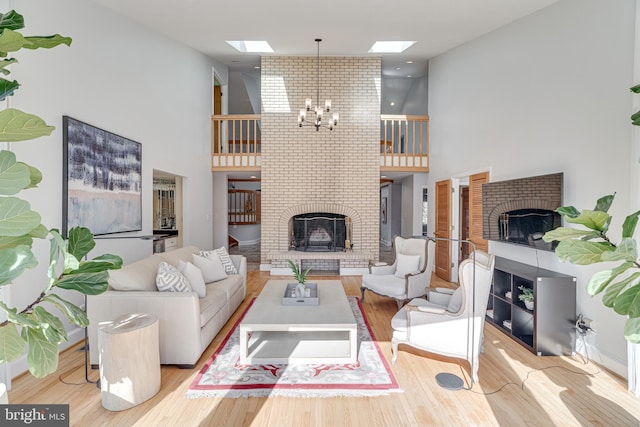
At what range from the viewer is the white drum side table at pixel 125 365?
7.34ft

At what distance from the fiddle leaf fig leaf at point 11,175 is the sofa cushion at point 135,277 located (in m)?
2.54

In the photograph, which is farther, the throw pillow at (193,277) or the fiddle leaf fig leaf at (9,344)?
the throw pillow at (193,277)

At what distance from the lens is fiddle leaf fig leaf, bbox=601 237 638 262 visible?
1057mm

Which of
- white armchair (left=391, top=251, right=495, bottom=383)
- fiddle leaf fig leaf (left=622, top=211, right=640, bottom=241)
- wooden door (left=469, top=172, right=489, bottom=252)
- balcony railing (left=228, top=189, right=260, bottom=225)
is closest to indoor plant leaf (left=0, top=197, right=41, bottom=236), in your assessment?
fiddle leaf fig leaf (left=622, top=211, right=640, bottom=241)

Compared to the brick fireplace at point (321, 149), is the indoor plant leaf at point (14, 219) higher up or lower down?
lower down

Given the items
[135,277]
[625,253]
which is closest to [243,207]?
[135,277]

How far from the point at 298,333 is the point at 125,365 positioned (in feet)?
5.36

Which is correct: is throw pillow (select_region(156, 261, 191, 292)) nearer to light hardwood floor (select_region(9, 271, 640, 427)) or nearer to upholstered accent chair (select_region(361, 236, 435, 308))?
light hardwood floor (select_region(9, 271, 640, 427))

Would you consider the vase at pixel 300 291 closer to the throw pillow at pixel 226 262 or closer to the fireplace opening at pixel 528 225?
the throw pillow at pixel 226 262

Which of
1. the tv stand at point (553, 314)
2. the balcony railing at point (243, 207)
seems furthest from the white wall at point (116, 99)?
the tv stand at point (553, 314)

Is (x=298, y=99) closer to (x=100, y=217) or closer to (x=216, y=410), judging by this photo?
(x=100, y=217)

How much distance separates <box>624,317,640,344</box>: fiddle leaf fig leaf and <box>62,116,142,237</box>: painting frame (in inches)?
162

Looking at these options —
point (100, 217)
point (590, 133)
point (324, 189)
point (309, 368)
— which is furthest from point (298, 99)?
point (309, 368)

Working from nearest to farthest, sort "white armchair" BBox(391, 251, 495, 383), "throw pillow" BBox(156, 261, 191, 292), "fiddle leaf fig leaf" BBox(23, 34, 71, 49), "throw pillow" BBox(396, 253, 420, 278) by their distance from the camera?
"fiddle leaf fig leaf" BBox(23, 34, 71, 49)
"white armchair" BBox(391, 251, 495, 383)
"throw pillow" BBox(156, 261, 191, 292)
"throw pillow" BBox(396, 253, 420, 278)
